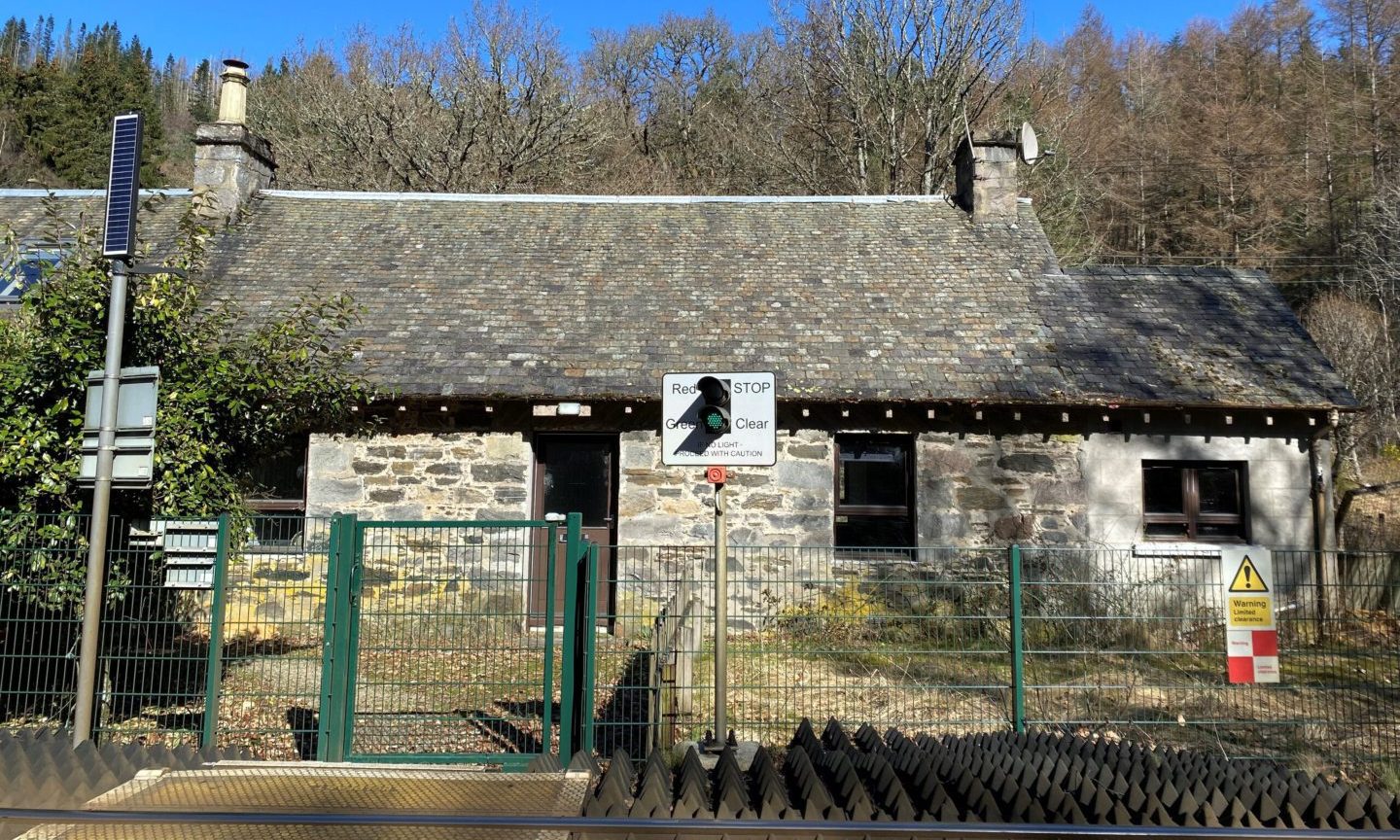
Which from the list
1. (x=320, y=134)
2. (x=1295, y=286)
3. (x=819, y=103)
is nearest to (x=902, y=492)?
(x=819, y=103)

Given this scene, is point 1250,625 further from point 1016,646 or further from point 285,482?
point 285,482

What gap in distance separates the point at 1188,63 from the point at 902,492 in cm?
2932

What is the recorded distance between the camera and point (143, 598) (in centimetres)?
647

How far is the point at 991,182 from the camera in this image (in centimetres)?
1439

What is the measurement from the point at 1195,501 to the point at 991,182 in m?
5.94

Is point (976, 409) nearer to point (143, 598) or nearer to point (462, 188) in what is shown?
point (143, 598)

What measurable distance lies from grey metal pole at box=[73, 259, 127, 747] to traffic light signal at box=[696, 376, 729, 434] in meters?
3.71

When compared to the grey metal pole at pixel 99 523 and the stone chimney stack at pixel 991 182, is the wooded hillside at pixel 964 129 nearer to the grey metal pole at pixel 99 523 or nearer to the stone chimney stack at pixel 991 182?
the stone chimney stack at pixel 991 182

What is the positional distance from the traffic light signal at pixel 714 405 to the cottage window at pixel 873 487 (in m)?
5.57

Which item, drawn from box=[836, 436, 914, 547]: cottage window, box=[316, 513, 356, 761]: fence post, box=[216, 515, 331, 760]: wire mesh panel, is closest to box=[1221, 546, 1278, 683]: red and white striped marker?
box=[836, 436, 914, 547]: cottage window

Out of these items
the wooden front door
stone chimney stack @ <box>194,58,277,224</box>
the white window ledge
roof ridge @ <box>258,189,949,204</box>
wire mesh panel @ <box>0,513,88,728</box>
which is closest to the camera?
wire mesh panel @ <box>0,513,88,728</box>

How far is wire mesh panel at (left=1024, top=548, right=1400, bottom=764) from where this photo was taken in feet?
21.6

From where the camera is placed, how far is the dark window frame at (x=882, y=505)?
11.1 meters

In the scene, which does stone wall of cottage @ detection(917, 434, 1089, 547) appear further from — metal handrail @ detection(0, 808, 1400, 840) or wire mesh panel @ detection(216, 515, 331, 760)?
metal handrail @ detection(0, 808, 1400, 840)
